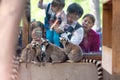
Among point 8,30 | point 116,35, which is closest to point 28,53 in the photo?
point 116,35

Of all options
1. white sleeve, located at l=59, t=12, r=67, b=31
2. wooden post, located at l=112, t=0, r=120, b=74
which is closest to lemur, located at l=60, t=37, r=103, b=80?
white sleeve, located at l=59, t=12, r=67, b=31

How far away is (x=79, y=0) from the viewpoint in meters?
3.15

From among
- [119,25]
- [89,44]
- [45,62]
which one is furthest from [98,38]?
[119,25]

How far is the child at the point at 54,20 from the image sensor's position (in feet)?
10.6

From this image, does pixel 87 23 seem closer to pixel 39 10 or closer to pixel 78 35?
pixel 78 35

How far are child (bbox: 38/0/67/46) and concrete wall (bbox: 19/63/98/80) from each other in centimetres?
32

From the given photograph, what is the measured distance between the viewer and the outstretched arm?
39cm

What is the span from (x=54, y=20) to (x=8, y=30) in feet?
9.48

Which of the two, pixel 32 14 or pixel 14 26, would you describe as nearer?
pixel 14 26

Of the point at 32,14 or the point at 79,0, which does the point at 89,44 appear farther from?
the point at 32,14

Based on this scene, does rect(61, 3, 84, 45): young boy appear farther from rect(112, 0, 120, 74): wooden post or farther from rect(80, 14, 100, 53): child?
rect(112, 0, 120, 74): wooden post

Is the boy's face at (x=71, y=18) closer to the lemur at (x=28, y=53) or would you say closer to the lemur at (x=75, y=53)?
the lemur at (x=75, y=53)

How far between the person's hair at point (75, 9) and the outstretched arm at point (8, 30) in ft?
9.25

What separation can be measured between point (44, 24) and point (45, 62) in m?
0.48
